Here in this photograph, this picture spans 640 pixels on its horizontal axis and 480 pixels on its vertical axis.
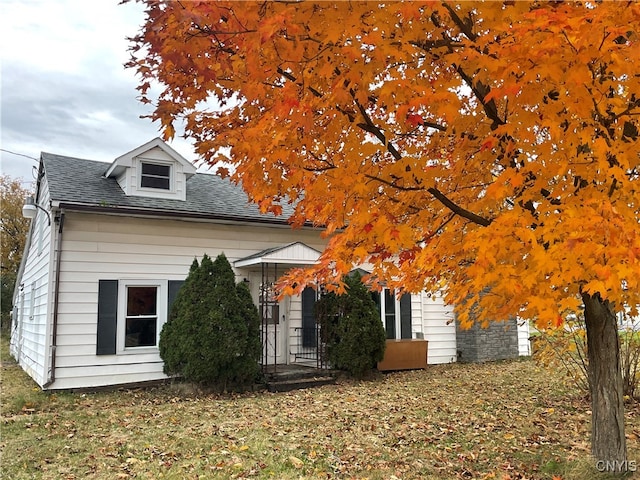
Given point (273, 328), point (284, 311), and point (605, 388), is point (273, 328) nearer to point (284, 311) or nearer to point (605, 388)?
point (284, 311)

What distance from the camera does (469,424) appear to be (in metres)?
6.74

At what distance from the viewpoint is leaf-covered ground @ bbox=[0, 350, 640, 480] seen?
4.95 m

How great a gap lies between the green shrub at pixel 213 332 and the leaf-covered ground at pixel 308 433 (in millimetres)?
462

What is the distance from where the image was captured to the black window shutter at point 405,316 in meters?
12.8

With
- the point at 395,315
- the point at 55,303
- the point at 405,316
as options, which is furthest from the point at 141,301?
the point at 405,316

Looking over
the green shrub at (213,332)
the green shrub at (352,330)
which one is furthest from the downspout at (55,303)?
the green shrub at (352,330)

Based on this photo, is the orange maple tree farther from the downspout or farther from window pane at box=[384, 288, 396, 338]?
window pane at box=[384, 288, 396, 338]

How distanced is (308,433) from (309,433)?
0.04ft

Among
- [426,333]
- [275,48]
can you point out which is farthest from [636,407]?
[275,48]

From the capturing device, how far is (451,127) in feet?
12.8

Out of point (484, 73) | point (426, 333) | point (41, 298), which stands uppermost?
point (484, 73)

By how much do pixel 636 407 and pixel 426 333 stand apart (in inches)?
254

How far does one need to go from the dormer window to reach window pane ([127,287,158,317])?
2.50 m

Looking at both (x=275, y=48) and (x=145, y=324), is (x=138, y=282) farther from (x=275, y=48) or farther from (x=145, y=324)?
(x=275, y=48)
